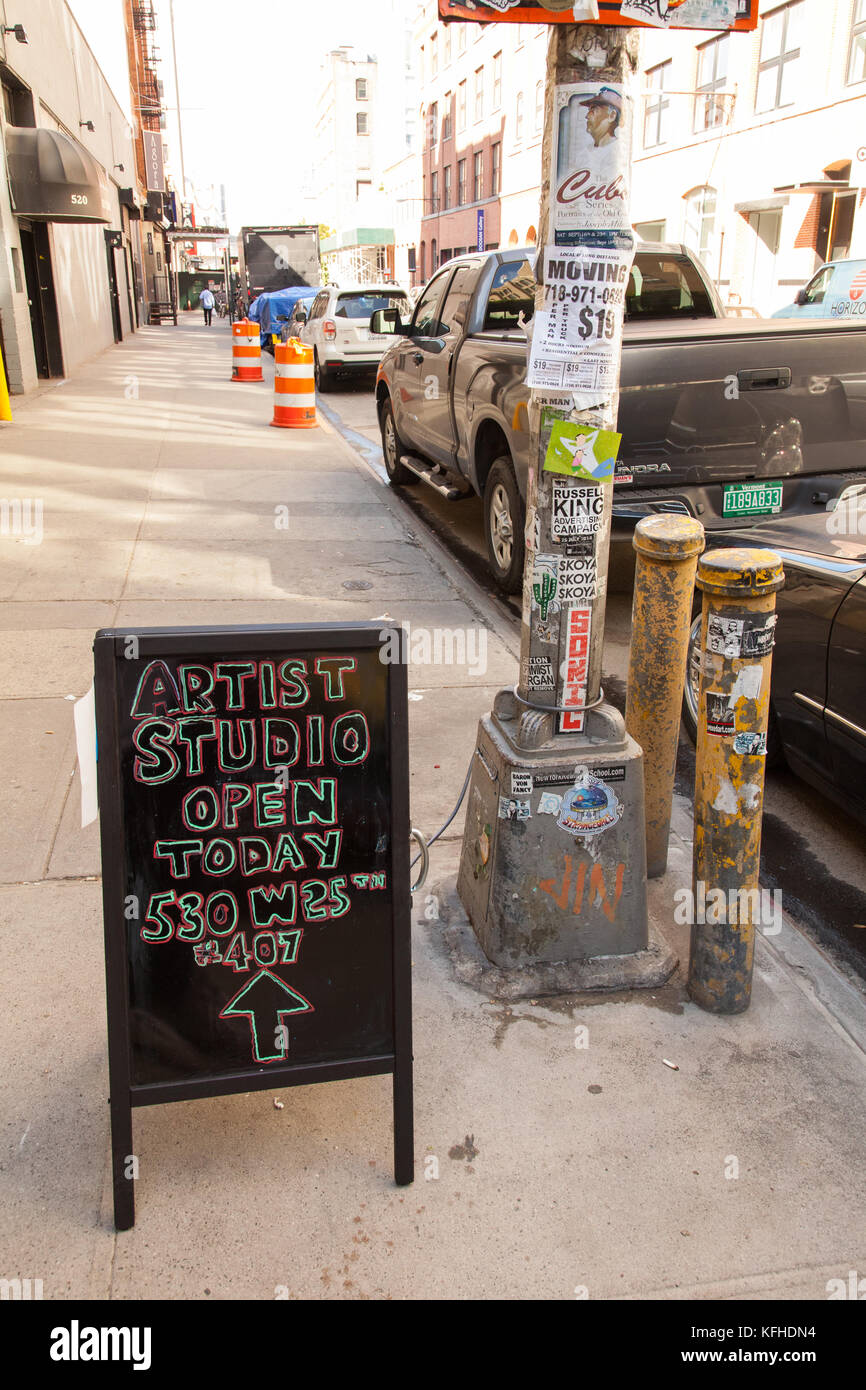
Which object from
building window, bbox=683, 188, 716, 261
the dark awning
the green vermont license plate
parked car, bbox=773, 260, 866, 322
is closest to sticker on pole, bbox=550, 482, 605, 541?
the green vermont license plate

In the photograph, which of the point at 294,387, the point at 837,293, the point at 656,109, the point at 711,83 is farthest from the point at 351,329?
the point at 656,109

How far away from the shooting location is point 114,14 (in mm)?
30531

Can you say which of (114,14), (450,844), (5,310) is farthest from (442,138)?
(450,844)

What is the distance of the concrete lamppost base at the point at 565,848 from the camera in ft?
10.2

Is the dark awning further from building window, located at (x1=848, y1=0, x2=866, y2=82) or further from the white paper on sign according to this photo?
the white paper on sign

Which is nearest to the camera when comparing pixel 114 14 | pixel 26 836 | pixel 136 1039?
pixel 136 1039

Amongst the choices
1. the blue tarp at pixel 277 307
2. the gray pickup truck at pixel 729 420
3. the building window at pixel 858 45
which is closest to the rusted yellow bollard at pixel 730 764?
the gray pickup truck at pixel 729 420

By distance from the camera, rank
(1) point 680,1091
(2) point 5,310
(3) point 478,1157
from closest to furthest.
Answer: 1. (3) point 478,1157
2. (1) point 680,1091
3. (2) point 5,310

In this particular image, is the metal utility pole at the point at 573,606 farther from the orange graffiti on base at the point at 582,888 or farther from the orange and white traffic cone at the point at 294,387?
the orange and white traffic cone at the point at 294,387

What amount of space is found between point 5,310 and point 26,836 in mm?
14021

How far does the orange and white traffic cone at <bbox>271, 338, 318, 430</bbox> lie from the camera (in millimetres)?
14109

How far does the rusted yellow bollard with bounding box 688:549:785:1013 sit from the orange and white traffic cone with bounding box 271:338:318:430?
40.1 ft
